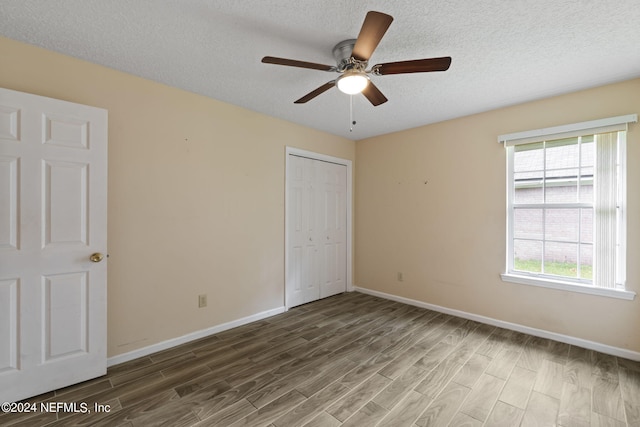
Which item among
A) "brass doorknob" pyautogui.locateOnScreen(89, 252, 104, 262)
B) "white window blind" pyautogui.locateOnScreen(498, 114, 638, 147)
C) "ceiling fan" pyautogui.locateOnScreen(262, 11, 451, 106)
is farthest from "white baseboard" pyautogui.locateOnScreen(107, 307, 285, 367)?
"white window blind" pyautogui.locateOnScreen(498, 114, 638, 147)

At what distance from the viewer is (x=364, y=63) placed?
1.84 metres

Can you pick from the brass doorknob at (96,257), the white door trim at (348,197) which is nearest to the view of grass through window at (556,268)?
the white door trim at (348,197)

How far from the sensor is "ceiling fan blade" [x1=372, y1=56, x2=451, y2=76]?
1687 mm

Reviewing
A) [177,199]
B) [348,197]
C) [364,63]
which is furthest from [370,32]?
[348,197]

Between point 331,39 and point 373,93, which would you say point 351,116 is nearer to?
point 373,93

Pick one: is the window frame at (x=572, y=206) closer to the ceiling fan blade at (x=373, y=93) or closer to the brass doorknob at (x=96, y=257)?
the ceiling fan blade at (x=373, y=93)

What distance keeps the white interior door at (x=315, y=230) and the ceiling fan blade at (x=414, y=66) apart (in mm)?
2102

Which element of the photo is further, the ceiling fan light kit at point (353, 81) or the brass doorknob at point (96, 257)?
the brass doorknob at point (96, 257)

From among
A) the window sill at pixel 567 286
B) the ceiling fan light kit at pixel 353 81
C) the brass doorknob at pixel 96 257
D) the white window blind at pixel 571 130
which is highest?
the ceiling fan light kit at pixel 353 81

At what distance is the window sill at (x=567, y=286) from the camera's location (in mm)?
2510

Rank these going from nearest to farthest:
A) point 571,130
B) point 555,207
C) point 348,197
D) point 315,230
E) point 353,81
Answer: point 353,81
point 571,130
point 555,207
point 315,230
point 348,197

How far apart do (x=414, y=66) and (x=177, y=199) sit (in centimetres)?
238

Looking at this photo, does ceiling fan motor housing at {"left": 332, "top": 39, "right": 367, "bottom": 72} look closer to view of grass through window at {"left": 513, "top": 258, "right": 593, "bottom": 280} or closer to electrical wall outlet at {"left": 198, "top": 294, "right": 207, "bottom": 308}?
electrical wall outlet at {"left": 198, "top": 294, "right": 207, "bottom": 308}

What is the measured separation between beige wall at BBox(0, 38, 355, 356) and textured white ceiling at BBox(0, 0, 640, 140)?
240 millimetres
